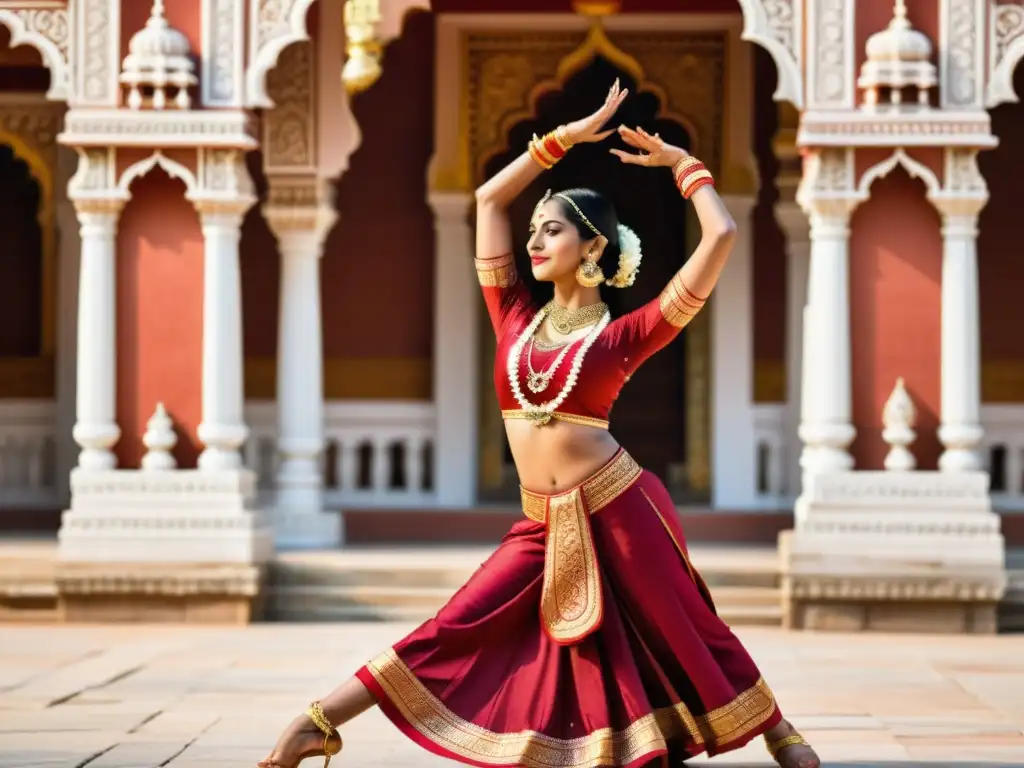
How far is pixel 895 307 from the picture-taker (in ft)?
30.8

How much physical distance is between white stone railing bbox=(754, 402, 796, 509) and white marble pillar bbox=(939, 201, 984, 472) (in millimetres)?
2259

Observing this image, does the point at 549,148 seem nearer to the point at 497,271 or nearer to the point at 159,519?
the point at 497,271

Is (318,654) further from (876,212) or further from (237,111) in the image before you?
(876,212)

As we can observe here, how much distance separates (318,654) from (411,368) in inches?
156

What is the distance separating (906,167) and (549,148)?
4741 mm

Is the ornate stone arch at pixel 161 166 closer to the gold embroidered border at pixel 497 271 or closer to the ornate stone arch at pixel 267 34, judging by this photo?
the ornate stone arch at pixel 267 34

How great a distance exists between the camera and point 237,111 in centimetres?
942

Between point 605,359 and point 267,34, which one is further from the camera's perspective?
point 267,34

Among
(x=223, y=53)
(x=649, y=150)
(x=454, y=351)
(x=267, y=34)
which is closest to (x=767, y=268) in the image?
(x=454, y=351)

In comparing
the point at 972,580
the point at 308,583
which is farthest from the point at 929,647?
the point at 308,583

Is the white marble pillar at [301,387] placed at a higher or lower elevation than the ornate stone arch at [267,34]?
lower

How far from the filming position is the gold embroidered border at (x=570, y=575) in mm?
4789

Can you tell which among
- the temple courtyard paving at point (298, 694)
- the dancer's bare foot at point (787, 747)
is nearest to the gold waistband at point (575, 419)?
the dancer's bare foot at point (787, 747)

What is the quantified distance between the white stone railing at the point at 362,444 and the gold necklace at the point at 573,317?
670cm
